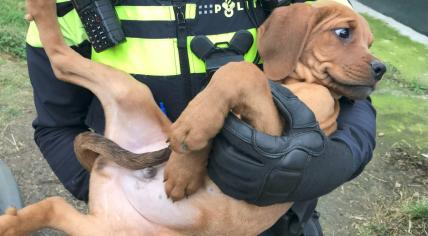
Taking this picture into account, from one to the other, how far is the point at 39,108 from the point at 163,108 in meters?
0.48

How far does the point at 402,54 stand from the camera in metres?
5.82

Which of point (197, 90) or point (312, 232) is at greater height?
point (197, 90)

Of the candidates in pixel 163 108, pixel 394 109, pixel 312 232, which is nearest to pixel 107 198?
pixel 163 108

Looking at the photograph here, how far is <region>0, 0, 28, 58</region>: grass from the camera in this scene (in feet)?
16.8

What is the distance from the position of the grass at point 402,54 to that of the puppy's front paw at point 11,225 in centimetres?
422

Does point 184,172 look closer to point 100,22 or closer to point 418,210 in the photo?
point 100,22

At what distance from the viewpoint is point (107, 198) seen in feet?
6.30

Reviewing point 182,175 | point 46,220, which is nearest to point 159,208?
point 182,175

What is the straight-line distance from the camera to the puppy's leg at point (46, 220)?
1796 mm

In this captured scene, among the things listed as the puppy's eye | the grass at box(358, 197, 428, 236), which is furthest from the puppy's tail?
the grass at box(358, 197, 428, 236)

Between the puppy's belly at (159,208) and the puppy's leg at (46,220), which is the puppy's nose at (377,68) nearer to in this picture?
the puppy's belly at (159,208)

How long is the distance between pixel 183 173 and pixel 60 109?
604 mm

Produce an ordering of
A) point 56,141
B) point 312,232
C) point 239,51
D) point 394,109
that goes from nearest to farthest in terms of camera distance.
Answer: point 239,51
point 56,141
point 312,232
point 394,109

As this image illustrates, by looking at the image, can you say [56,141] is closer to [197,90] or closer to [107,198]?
[107,198]
